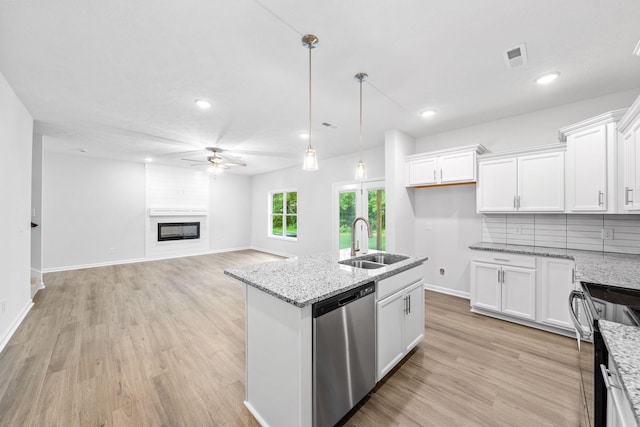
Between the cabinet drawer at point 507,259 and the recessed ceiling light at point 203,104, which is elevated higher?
the recessed ceiling light at point 203,104

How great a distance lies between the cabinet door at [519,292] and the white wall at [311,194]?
2.74 metres

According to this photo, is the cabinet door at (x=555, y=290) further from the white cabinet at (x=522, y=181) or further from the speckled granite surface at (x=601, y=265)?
the white cabinet at (x=522, y=181)

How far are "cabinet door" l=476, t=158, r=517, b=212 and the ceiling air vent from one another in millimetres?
1382

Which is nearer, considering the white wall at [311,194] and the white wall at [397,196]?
the white wall at [397,196]

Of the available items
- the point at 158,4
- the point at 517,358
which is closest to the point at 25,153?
the point at 158,4

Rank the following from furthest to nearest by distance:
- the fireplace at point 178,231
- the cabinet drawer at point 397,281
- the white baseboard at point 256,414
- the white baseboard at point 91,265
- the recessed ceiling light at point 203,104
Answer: the fireplace at point 178,231 → the white baseboard at point 91,265 → the recessed ceiling light at point 203,104 → the cabinet drawer at point 397,281 → the white baseboard at point 256,414

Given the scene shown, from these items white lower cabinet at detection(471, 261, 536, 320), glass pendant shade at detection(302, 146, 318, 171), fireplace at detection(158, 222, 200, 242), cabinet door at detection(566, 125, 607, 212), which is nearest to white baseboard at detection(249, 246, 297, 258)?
fireplace at detection(158, 222, 200, 242)

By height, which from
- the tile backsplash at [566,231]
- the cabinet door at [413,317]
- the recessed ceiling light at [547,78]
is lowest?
the cabinet door at [413,317]

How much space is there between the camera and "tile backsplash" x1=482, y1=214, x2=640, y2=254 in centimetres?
275

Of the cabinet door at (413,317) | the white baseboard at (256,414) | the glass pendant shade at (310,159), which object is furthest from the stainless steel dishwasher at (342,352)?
the glass pendant shade at (310,159)

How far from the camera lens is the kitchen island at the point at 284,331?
140 cm

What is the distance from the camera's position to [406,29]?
1.87m

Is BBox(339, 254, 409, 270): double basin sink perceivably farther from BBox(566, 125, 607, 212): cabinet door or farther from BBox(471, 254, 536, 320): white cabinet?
BBox(566, 125, 607, 212): cabinet door

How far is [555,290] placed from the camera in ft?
9.20
